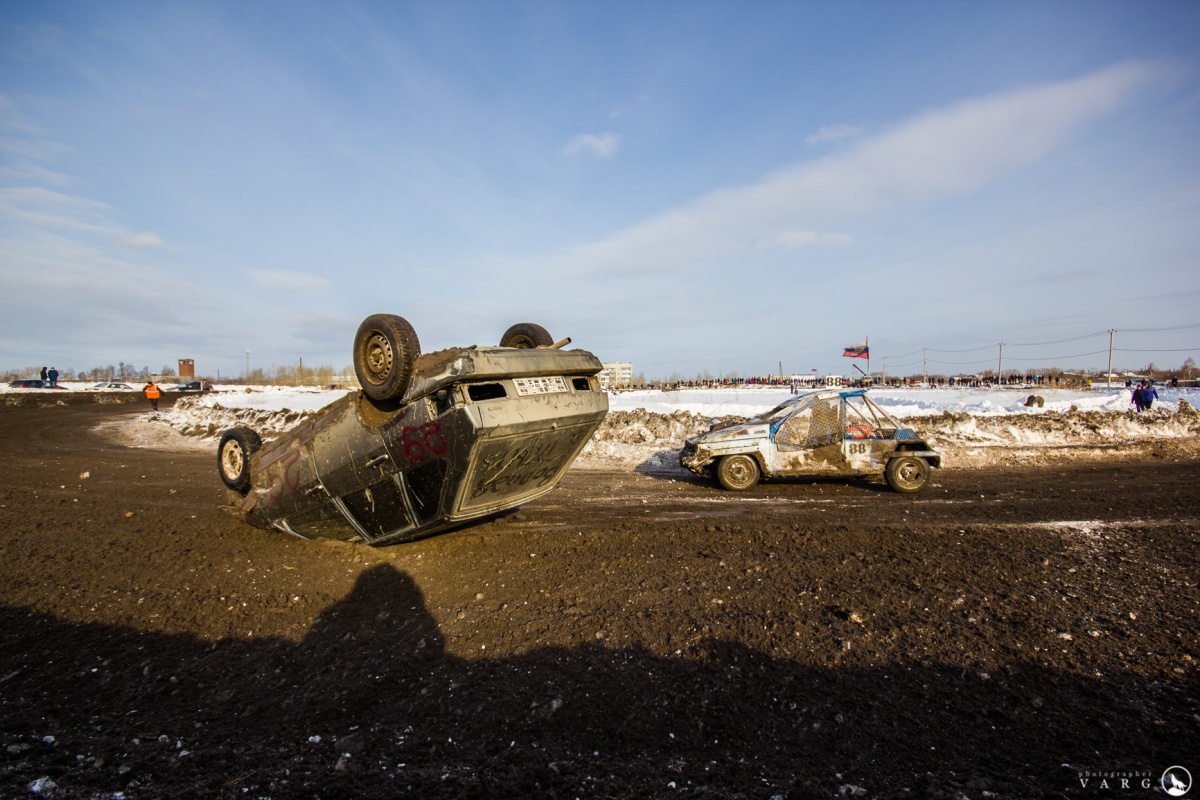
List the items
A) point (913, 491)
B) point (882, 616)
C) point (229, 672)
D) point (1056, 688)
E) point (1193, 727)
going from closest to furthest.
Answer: point (1193, 727) < point (1056, 688) < point (229, 672) < point (882, 616) < point (913, 491)

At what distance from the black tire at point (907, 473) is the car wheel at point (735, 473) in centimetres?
228

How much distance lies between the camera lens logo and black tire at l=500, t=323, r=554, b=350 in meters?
4.78

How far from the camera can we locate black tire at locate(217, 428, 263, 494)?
6.25m

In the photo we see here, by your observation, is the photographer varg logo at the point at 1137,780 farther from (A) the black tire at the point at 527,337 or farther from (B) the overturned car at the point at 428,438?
(A) the black tire at the point at 527,337

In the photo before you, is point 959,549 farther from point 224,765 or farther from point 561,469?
point 224,765

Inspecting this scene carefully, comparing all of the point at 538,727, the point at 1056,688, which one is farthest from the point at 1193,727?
the point at 538,727

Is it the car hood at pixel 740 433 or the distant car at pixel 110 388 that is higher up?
the distant car at pixel 110 388

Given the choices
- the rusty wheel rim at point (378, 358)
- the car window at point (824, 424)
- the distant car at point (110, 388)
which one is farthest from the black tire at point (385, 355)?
the distant car at point (110, 388)

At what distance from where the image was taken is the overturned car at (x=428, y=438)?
14.4 feet

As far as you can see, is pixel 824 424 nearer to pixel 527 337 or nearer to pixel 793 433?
pixel 793 433

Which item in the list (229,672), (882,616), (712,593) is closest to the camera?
(229,672)

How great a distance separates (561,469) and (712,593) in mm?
1918

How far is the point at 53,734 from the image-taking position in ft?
9.91

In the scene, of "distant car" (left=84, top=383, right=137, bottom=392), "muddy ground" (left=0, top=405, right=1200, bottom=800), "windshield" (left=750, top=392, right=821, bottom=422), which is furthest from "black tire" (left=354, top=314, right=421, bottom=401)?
"distant car" (left=84, top=383, right=137, bottom=392)
